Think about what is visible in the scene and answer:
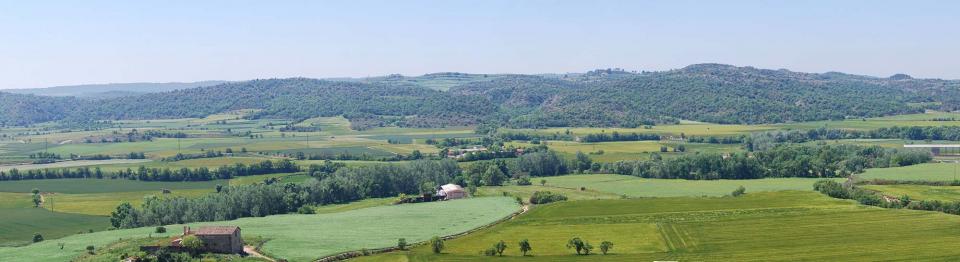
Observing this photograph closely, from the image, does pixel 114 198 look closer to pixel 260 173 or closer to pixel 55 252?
pixel 260 173

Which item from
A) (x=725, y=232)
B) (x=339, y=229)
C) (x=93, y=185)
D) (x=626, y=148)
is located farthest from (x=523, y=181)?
(x=93, y=185)

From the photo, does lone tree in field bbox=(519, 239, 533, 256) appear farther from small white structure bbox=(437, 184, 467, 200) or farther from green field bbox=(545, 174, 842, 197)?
small white structure bbox=(437, 184, 467, 200)

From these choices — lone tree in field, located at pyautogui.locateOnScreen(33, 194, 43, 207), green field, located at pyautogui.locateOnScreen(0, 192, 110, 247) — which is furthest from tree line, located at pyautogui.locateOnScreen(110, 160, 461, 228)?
lone tree in field, located at pyautogui.locateOnScreen(33, 194, 43, 207)

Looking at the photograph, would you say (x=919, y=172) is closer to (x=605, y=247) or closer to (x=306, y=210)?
(x=605, y=247)

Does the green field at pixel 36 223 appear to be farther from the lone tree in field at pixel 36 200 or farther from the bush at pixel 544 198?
the bush at pixel 544 198

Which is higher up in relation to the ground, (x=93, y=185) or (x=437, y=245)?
(x=437, y=245)
